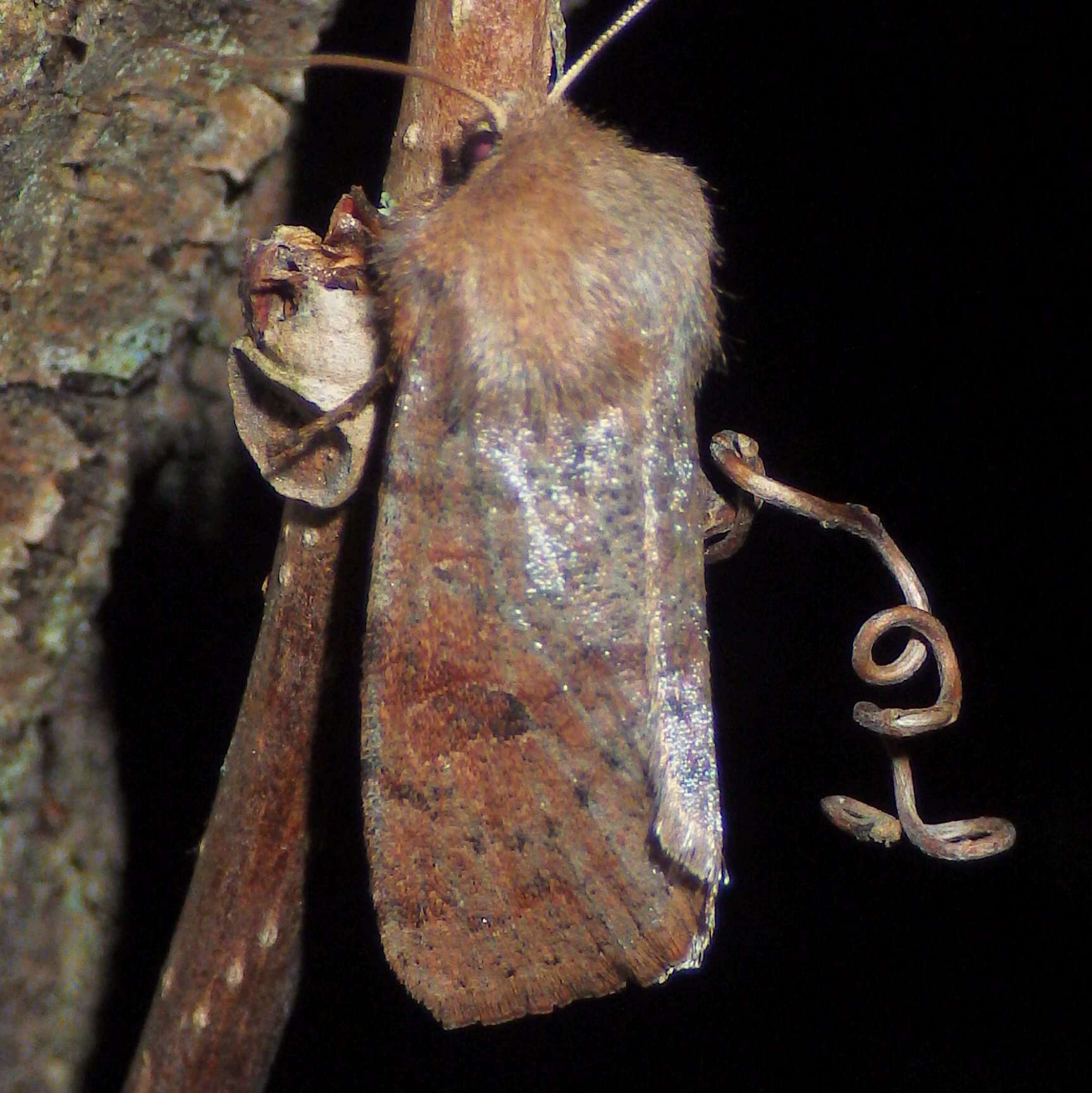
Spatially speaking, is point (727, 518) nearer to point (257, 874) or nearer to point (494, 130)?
point (494, 130)

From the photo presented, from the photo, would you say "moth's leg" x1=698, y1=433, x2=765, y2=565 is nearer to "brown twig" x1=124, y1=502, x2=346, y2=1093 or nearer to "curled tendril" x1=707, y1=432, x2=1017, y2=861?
"curled tendril" x1=707, y1=432, x2=1017, y2=861

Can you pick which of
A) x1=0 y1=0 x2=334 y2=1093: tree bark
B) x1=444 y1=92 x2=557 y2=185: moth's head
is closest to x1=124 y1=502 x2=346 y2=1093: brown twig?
x1=444 y1=92 x2=557 y2=185: moth's head

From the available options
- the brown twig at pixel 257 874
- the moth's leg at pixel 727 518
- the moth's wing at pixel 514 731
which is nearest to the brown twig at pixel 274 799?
the brown twig at pixel 257 874

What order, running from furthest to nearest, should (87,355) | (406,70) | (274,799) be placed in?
(87,355), (274,799), (406,70)

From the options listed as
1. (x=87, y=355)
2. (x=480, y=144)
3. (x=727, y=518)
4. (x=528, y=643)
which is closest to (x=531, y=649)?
(x=528, y=643)

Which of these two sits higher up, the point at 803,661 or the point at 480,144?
the point at 480,144
